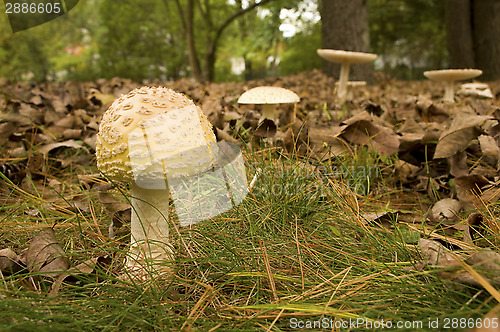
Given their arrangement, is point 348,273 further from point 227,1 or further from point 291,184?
point 227,1

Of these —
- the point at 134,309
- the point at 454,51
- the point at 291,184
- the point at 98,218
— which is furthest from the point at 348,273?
the point at 454,51

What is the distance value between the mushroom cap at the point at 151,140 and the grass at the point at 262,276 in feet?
1.14

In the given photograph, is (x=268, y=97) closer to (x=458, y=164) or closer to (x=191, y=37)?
(x=458, y=164)

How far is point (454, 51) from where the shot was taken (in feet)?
31.1

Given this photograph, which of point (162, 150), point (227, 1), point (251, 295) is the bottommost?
point (251, 295)

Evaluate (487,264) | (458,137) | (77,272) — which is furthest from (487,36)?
(77,272)

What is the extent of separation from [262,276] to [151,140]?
0.75 metres

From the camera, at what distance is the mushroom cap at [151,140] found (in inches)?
55.2

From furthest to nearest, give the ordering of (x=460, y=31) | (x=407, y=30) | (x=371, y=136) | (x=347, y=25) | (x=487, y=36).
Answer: (x=407, y=30)
(x=460, y=31)
(x=487, y=36)
(x=347, y=25)
(x=371, y=136)

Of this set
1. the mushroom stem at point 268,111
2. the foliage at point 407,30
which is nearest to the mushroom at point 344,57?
the mushroom stem at point 268,111

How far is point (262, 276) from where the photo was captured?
1.39 metres

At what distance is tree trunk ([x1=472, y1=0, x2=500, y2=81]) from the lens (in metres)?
8.82

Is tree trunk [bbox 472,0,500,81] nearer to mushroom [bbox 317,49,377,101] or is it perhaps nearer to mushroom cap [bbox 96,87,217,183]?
mushroom [bbox 317,49,377,101]

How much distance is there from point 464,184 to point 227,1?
68.2ft
